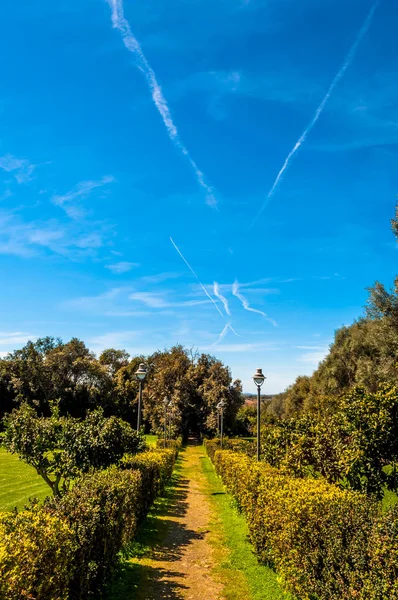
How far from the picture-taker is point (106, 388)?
5700 cm

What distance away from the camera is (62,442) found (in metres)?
10.1

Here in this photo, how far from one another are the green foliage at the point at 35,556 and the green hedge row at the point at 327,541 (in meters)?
3.24

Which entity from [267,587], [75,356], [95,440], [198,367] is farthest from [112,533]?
[75,356]

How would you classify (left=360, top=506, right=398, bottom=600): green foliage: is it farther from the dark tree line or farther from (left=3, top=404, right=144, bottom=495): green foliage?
the dark tree line

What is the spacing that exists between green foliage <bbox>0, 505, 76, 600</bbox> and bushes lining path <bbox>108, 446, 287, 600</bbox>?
7.95 feet

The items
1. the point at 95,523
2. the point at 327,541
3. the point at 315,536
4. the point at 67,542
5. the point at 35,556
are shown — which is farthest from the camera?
the point at 95,523

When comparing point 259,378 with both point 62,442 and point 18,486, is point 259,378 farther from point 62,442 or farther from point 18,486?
point 18,486

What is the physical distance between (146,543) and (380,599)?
6842 millimetres

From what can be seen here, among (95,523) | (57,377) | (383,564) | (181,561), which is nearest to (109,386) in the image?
(57,377)

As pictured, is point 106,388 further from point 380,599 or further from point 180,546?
point 380,599

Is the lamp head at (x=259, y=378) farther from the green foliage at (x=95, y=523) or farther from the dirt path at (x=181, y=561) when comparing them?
the green foliage at (x=95, y=523)

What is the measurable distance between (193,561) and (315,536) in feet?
13.1

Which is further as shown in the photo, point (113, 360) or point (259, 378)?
point (113, 360)

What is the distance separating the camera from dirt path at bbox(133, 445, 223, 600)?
6.59 metres
